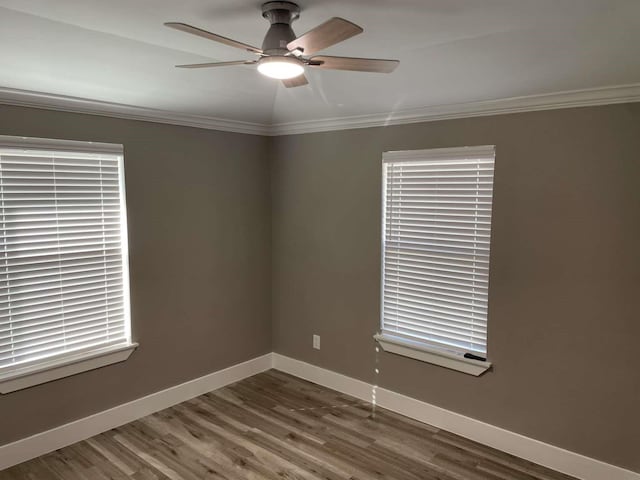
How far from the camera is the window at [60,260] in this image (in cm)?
283

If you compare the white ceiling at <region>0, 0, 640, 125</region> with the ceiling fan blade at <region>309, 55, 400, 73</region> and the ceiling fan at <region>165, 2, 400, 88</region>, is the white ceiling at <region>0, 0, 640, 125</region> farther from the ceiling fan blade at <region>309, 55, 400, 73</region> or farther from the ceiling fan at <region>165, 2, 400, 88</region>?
the ceiling fan blade at <region>309, 55, 400, 73</region>

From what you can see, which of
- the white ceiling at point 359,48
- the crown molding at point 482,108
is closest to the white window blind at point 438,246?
the crown molding at point 482,108

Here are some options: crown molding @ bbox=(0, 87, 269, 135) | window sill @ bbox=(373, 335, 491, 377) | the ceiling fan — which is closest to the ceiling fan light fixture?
the ceiling fan

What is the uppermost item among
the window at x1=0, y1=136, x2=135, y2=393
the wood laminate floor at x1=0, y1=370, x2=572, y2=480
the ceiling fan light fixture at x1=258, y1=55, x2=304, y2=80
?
the ceiling fan light fixture at x1=258, y1=55, x2=304, y2=80

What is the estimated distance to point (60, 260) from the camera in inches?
119

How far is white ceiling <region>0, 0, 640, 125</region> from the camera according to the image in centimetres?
202

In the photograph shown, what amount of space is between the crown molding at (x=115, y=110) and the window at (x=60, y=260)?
0.71 ft

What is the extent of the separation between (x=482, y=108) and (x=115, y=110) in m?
2.42

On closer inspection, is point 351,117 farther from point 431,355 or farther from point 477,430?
point 477,430

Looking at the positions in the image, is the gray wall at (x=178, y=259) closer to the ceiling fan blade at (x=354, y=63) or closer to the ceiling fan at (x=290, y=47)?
the ceiling fan at (x=290, y=47)

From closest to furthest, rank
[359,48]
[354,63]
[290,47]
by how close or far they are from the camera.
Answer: [290,47] → [354,63] → [359,48]

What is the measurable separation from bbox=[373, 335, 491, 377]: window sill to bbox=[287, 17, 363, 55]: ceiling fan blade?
2.30 meters

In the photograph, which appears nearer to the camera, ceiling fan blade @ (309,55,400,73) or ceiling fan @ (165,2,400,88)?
ceiling fan @ (165,2,400,88)

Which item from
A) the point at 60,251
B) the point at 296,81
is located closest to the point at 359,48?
the point at 296,81
